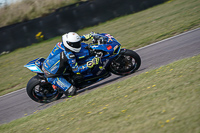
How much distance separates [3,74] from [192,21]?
951cm

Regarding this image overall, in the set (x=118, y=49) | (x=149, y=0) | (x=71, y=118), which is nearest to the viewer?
(x=71, y=118)

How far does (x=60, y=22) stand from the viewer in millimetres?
14453

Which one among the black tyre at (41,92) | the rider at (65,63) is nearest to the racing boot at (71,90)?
the rider at (65,63)

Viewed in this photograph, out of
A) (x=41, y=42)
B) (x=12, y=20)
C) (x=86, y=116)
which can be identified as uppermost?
(x=12, y=20)

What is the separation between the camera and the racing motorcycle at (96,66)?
6.53 meters

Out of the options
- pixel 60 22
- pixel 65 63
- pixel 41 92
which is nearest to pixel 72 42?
pixel 65 63

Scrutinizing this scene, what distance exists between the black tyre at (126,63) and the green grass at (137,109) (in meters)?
0.67

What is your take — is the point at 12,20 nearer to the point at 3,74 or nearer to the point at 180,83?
the point at 3,74

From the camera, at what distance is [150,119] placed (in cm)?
382

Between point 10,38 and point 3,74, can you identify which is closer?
point 3,74

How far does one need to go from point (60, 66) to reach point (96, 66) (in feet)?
3.27

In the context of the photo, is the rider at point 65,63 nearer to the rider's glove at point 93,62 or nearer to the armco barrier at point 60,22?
the rider's glove at point 93,62

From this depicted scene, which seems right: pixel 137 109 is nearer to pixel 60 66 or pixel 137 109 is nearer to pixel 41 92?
pixel 60 66

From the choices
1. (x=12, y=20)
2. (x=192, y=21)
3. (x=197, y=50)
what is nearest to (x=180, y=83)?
(x=197, y=50)
